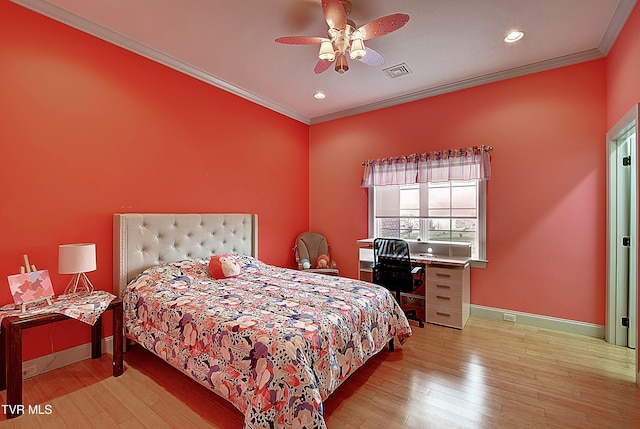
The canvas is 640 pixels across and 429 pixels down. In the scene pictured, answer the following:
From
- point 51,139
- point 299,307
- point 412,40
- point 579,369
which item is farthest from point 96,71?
point 579,369

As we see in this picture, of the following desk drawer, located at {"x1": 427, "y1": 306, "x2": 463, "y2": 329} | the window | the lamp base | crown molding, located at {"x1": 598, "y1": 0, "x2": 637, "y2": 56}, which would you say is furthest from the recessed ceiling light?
the lamp base

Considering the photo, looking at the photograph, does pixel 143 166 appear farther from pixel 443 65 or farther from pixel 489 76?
pixel 489 76

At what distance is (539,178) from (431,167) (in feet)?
3.89

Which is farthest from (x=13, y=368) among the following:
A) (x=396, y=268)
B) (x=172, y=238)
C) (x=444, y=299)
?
(x=444, y=299)

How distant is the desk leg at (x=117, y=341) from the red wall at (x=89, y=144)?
52 centimetres

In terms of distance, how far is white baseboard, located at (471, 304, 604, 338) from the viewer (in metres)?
2.99

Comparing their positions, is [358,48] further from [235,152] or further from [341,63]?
[235,152]

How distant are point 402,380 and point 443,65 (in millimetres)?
3242

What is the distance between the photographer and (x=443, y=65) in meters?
3.21

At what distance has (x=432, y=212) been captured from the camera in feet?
13.0

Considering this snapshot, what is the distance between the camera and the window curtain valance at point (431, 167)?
350 centimetres

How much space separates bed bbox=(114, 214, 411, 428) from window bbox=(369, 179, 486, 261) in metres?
1.68

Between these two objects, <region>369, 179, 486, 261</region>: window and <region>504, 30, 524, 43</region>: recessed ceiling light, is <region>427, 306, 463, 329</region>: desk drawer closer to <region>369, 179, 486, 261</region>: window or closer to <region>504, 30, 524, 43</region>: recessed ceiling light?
<region>369, 179, 486, 261</region>: window

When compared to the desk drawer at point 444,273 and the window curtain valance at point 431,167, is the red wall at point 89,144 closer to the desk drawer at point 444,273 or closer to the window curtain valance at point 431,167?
the window curtain valance at point 431,167
